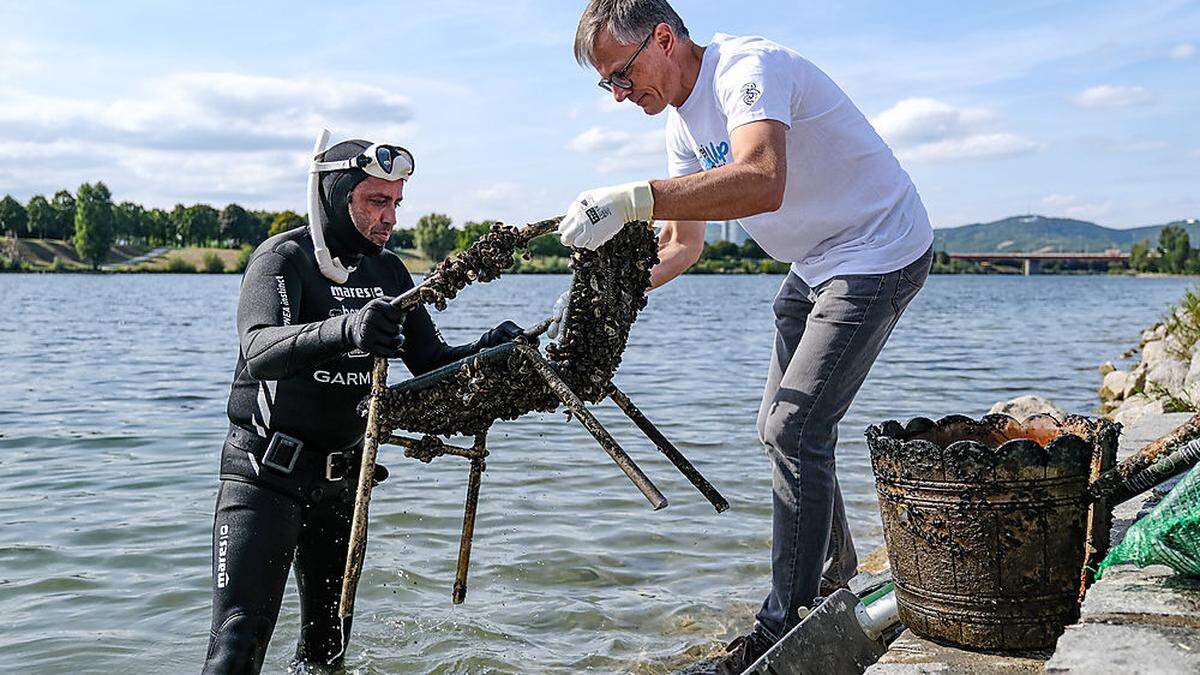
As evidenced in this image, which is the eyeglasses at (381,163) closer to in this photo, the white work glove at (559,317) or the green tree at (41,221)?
the white work glove at (559,317)

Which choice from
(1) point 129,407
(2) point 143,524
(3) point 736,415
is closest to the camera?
(2) point 143,524

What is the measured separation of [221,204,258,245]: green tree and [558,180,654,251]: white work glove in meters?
113

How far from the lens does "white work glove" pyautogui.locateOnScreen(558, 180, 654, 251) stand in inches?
139

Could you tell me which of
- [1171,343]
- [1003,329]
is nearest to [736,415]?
[1171,343]

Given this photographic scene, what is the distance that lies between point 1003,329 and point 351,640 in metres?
31.4

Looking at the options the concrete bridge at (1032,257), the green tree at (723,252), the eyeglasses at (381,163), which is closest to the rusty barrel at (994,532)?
the eyeglasses at (381,163)

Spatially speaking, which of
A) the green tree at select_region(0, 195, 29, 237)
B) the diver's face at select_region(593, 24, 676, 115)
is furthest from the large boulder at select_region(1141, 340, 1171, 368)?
the green tree at select_region(0, 195, 29, 237)

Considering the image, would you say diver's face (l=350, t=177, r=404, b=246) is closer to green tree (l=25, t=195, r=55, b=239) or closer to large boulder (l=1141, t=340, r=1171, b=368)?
large boulder (l=1141, t=340, r=1171, b=368)

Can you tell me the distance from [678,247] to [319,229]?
147cm

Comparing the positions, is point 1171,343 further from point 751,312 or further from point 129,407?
point 751,312

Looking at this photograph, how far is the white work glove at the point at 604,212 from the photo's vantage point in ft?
11.6

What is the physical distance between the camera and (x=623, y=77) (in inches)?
154

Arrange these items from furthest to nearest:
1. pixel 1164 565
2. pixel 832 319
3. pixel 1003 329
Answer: pixel 1003 329 < pixel 832 319 < pixel 1164 565

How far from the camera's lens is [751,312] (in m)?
42.7
